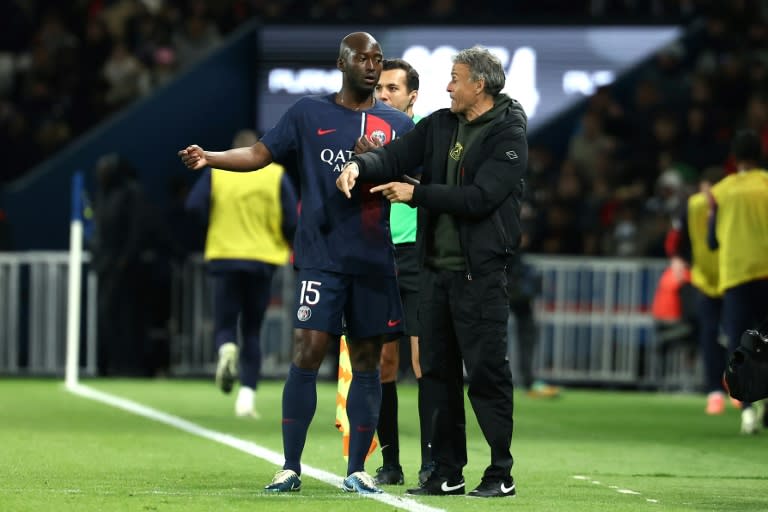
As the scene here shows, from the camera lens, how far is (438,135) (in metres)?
8.66

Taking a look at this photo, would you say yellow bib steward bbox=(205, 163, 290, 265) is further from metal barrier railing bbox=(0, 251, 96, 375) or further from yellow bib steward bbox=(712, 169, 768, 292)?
metal barrier railing bbox=(0, 251, 96, 375)

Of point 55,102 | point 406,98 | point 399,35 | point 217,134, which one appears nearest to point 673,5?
point 399,35

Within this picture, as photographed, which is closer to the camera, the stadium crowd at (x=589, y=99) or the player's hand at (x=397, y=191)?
the player's hand at (x=397, y=191)

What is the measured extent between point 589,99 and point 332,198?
43.1 ft

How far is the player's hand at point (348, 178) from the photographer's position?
8.20 metres

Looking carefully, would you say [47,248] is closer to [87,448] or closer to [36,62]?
[36,62]

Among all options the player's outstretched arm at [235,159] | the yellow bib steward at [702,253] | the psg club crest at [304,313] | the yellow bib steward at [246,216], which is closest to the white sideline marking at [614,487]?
the psg club crest at [304,313]

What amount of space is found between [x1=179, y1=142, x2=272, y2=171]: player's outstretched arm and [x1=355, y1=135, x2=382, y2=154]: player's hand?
46cm

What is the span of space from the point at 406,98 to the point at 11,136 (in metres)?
13.9

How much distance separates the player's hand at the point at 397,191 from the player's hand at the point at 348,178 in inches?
6.4

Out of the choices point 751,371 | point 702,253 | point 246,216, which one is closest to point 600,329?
point 702,253

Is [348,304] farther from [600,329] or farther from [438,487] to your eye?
[600,329]

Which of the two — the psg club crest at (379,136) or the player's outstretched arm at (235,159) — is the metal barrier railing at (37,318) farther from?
Answer: the psg club crest at (379,136)

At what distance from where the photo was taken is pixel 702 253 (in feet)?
50.0
